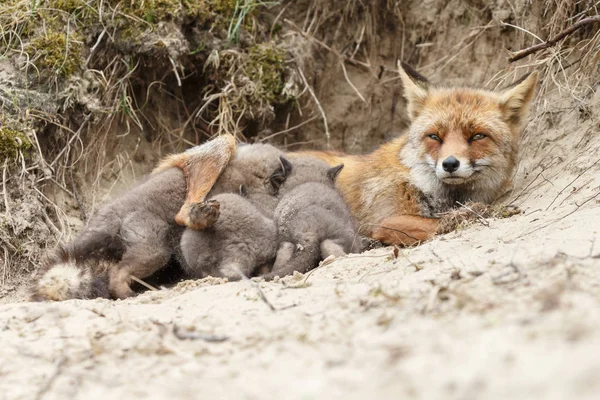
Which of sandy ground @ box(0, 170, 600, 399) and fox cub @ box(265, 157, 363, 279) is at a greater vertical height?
sandy ground @ box(0, 170, 600, 399)

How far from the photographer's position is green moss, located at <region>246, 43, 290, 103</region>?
828 centimetres

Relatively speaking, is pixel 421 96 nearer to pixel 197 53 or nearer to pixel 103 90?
pixel 197 53

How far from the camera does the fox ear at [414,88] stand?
7.28 meters

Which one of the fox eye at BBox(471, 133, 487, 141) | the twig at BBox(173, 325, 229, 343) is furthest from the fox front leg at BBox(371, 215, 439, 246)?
the twig at BBox(173, 325, 229, 343)

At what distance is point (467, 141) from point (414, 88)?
919 mm

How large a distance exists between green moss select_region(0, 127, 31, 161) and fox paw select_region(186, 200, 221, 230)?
2.29m

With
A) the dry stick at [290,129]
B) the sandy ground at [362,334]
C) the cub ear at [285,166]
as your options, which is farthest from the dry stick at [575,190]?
the dry stick at [290,129]

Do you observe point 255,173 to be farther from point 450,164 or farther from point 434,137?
point 450,164

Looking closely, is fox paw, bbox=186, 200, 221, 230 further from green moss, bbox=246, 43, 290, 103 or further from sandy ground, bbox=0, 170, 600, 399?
green moss, bbox=246, 43, 290, 103

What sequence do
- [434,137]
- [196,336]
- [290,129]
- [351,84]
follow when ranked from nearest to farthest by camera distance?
[196,336], [434,137], [290,129], [351,84]

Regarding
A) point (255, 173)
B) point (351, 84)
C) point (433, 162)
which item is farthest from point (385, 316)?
point (351, 84)

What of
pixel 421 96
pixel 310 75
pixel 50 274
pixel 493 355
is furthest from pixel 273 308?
pixel 310 75

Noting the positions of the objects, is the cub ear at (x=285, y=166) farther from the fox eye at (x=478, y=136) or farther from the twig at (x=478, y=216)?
the fox eye at (x=478, y=136)

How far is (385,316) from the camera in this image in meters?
3.39
